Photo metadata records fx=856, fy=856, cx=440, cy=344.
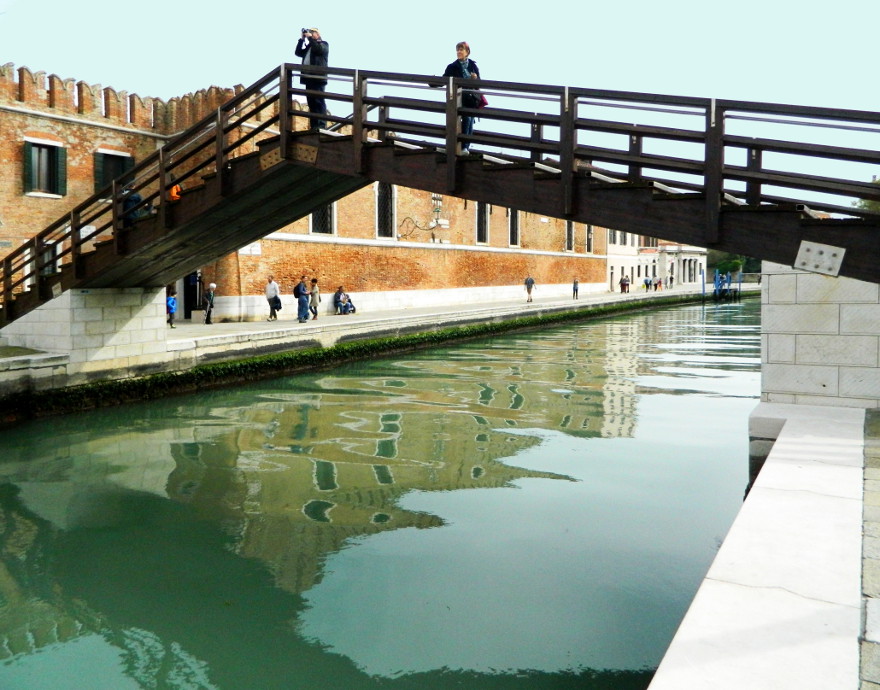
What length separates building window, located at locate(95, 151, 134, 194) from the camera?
54.4ft

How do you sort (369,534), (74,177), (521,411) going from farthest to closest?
(74,177), (521,411), (369,534)

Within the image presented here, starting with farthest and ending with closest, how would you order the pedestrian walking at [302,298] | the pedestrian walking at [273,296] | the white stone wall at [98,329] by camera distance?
1. the pedestrian walking at [273,296]
2. the pedestrian walking at [302,298]
3. the white stone wall at [98,329]

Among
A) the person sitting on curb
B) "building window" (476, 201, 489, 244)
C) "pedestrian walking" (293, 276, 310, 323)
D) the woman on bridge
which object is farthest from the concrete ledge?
"building window" (476, 201, 489, 244)

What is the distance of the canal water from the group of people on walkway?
568cm

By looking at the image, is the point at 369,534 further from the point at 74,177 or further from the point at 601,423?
the point at 74,177

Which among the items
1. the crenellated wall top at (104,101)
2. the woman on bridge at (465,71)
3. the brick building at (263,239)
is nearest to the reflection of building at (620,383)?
the woman on bridge at (465,71)

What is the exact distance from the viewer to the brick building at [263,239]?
1543 cm

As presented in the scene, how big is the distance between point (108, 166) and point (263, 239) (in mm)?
3298

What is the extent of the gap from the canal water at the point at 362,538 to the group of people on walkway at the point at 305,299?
5.68 m

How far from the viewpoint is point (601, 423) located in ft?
30.8

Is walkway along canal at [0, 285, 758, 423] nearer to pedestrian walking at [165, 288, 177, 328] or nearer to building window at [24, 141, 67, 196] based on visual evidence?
pedestrian walking at [165, 288, 177, 328]

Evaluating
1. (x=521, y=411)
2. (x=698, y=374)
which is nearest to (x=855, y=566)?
(x=521, y=411)

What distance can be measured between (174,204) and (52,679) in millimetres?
5893

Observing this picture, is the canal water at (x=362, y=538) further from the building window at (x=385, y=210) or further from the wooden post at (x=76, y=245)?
the building window at (x=385, y=210)
